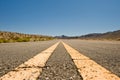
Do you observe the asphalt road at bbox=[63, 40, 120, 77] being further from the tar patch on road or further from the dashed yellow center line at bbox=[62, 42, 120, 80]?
the tar patch on road

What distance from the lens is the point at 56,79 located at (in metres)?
1.83

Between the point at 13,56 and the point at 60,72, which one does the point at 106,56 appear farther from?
the point at 60,72

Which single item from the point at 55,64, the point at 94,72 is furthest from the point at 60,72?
the point at 55,64

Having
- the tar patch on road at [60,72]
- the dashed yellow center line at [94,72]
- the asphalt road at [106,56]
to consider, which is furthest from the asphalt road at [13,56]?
the asphalt road at [106,56]

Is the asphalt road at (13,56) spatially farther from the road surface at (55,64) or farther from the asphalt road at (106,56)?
the asphalt road at (106,56)

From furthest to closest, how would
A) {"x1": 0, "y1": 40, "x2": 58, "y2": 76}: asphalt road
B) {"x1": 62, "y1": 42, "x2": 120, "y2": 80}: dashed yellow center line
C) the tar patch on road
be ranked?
{"x1": 0, "y1": 40, "x2": 58, "y2": 76}: asphalt road < the tar patch on road < {"x1": 62, "y1": 42, "x2": 120, "y2": 80}: dashed yellow center line

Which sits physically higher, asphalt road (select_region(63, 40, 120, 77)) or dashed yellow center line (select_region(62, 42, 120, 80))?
dashed yellow center line (select_region(62, 42, 120, 80))

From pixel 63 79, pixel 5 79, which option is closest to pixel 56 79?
pixel 63 79

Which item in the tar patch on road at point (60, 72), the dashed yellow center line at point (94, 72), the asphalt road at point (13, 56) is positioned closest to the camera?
the dashed yellow center line at point (94, 72)

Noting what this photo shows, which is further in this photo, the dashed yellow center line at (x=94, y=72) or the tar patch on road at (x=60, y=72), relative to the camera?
the tar patch on road at (x=60, y=72)

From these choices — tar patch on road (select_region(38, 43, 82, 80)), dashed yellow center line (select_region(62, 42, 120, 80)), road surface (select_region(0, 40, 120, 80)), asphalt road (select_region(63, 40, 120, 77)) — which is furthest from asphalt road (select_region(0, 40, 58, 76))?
asphalt road (select_region(63, 40, 120, 77))

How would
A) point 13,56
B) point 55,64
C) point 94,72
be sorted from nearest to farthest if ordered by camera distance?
1. point 94,72
2. point 55,64
3. point 13,56

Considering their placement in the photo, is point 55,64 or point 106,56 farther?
point 106,56

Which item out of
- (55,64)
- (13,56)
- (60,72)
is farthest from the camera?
(13,56)
